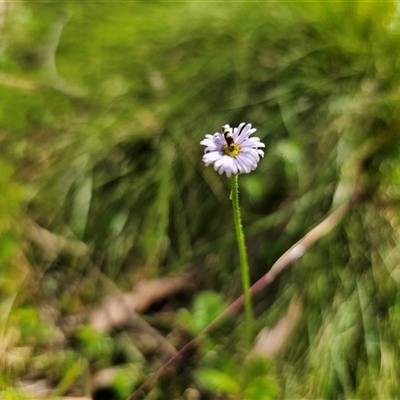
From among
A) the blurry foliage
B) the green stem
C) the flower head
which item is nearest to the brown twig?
the blurry foliage

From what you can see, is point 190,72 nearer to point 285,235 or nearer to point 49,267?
point 285,235

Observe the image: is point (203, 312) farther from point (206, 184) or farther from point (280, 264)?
point (206, 184)

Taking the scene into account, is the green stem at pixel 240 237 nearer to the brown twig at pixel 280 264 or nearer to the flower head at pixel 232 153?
the flower head at pixel 232 153

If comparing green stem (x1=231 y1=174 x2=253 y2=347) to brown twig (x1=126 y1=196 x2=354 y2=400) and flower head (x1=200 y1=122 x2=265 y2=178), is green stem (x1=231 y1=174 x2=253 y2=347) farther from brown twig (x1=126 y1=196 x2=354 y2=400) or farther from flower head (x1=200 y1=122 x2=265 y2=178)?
brown twig (x1=126 y1=196 x2=354 y2=400)

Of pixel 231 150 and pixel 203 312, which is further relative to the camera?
pixel 203 312

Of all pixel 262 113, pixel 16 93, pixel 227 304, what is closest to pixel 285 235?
pixel 227 304

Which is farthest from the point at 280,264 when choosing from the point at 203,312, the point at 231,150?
the point at 231,150
